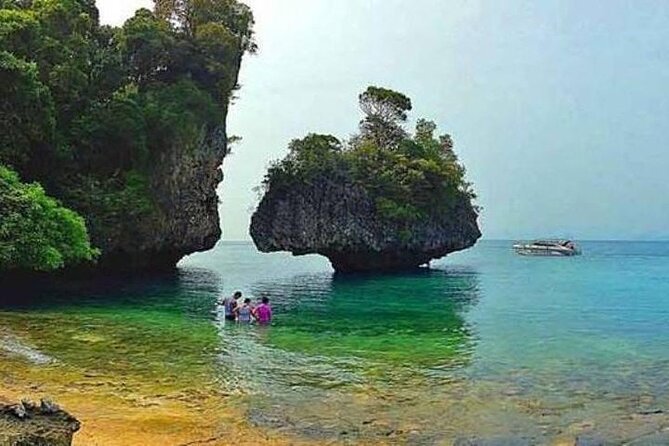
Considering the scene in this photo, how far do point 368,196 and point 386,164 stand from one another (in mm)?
2500

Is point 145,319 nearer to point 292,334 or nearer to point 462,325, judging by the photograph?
point 292,334

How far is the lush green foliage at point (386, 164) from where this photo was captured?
135 ft

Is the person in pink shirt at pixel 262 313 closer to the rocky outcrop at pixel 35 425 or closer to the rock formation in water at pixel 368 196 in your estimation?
the rocky outcrop at pixel 35 425

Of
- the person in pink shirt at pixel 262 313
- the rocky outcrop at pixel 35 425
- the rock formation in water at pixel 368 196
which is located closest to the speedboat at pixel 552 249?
the rock formation in water at pixel 368 196

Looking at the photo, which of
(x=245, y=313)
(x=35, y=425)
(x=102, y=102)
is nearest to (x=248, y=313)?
(x=245, y=313)

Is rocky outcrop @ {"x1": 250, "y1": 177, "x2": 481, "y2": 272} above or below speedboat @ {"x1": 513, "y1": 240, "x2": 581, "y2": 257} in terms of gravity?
above

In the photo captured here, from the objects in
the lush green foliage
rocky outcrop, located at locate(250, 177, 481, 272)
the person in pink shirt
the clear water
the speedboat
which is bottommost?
the clear water

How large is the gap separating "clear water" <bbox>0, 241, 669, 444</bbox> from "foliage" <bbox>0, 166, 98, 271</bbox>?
1686mm

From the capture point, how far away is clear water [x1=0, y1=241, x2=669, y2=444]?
9586 millimetres

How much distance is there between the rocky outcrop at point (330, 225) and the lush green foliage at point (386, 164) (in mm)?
603

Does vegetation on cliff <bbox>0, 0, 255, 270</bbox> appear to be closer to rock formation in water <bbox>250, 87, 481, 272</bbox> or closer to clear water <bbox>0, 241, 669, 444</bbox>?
clear water <bbox>0, 241, 669, 444</bbox>

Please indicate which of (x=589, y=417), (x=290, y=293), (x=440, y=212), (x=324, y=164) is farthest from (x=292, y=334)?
(x=440, y=212)

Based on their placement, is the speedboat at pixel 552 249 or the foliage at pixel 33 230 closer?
the foliage at pixel 33 230

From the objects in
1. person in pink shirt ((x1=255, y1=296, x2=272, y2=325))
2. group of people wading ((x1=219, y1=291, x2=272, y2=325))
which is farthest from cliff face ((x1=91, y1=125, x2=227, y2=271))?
person in pink shirt ((x1=255, y1=296, x2=272, y2=325))
